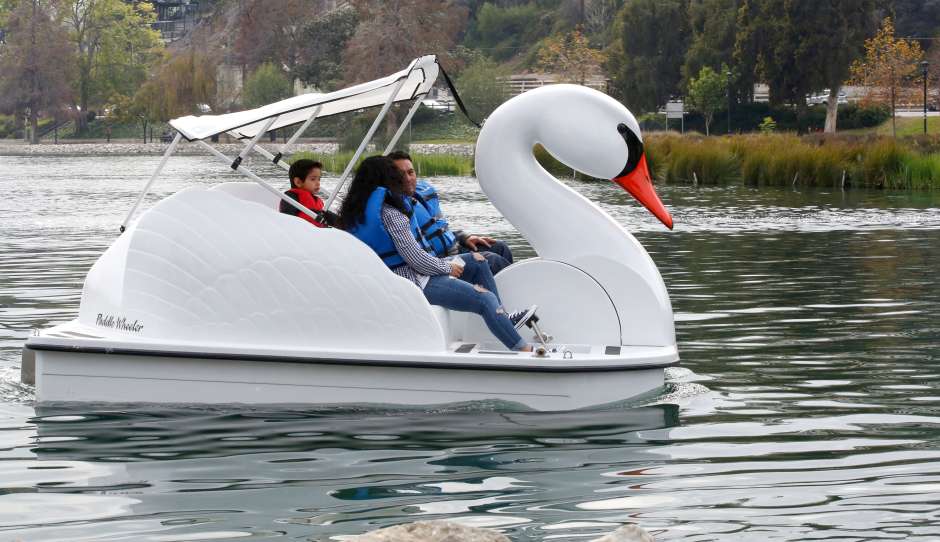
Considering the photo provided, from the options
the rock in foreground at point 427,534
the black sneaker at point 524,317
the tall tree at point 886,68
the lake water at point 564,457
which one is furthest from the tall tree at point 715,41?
the rock in foreground at point 427,534

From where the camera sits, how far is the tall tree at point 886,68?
5666 centimetres

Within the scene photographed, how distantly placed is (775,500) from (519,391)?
2.06 metres

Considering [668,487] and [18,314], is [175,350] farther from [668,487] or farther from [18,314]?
[18,314]

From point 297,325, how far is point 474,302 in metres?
1.06

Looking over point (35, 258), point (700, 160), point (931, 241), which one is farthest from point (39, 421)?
point (700, 160)

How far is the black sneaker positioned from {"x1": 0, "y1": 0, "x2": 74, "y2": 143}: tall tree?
100 metres

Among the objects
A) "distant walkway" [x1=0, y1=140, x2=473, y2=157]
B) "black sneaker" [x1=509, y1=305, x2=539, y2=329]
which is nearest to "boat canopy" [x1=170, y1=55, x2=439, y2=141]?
"black sneaker" [x1=509, y1=305, x2=539, y2=329]

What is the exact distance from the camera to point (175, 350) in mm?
8352

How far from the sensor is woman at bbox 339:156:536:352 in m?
8.77

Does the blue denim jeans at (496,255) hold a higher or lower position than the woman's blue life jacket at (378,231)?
lower

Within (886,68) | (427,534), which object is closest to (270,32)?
(886,68)

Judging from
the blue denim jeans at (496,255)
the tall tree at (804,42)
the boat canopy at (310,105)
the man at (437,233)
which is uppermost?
the tall tree at (804,42)

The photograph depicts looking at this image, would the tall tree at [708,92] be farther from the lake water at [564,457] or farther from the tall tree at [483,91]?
the lake water at [564,457]

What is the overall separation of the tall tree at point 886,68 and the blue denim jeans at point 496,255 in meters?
47.8
